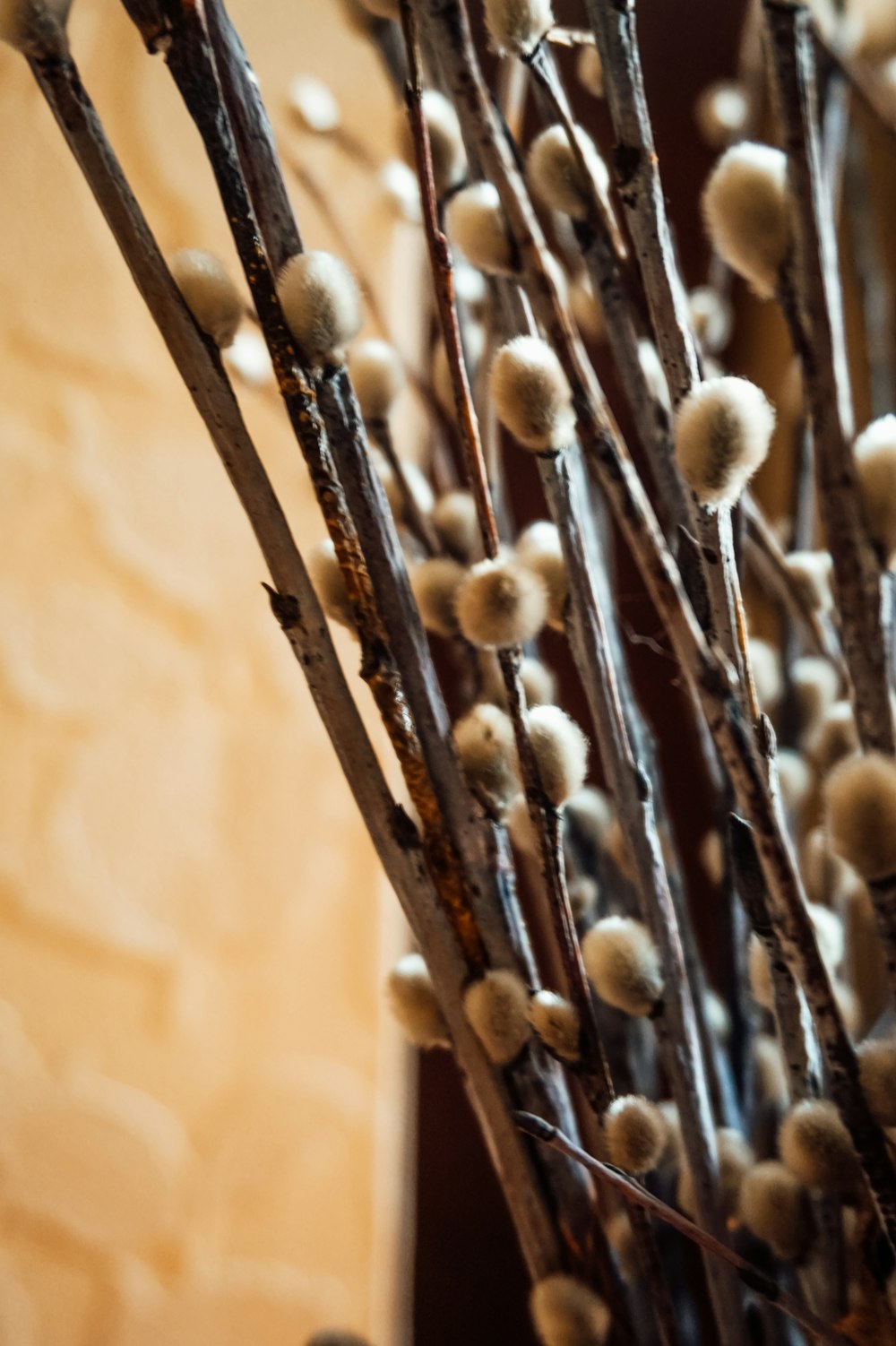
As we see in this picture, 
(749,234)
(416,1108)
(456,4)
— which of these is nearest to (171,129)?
(456,4)

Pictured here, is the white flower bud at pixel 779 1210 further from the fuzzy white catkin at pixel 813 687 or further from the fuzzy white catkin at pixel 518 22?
the fuzzy white catkin at pixel 518 22

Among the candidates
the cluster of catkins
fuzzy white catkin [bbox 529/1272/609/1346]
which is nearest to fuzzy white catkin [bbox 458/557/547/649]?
the cluster of catkins

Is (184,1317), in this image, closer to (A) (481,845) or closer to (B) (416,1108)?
(B) (416,1108)

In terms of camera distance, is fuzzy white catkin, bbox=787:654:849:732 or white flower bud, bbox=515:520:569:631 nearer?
white flower bud, bbox=515:520:569:631

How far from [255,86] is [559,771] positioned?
0.20 meters

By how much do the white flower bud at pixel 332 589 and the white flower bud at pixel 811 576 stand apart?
167 millimetres

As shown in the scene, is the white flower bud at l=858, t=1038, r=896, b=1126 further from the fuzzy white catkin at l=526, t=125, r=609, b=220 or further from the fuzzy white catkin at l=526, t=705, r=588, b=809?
the fuzzy white catkin at l=526, t=125, r=609, b=220

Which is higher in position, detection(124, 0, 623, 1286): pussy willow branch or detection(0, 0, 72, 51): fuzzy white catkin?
detection(0, 0, 72, 51): fuzzy white catkin

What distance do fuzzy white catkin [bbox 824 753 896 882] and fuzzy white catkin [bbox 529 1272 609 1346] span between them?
18 cm

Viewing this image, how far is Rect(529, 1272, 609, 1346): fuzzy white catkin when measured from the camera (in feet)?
0.99

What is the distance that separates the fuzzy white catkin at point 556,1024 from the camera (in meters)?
0.28

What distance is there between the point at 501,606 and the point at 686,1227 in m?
0.17

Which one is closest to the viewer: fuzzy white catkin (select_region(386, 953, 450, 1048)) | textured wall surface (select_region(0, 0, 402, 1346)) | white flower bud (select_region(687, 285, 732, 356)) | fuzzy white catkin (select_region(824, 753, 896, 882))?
fuzzy white catkin (select_region(824, 753, 896, 882))

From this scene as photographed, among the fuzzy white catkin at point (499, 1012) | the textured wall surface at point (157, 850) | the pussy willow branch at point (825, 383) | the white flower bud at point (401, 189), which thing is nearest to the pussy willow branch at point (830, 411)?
the pussy willow branch at point (825, 383)
